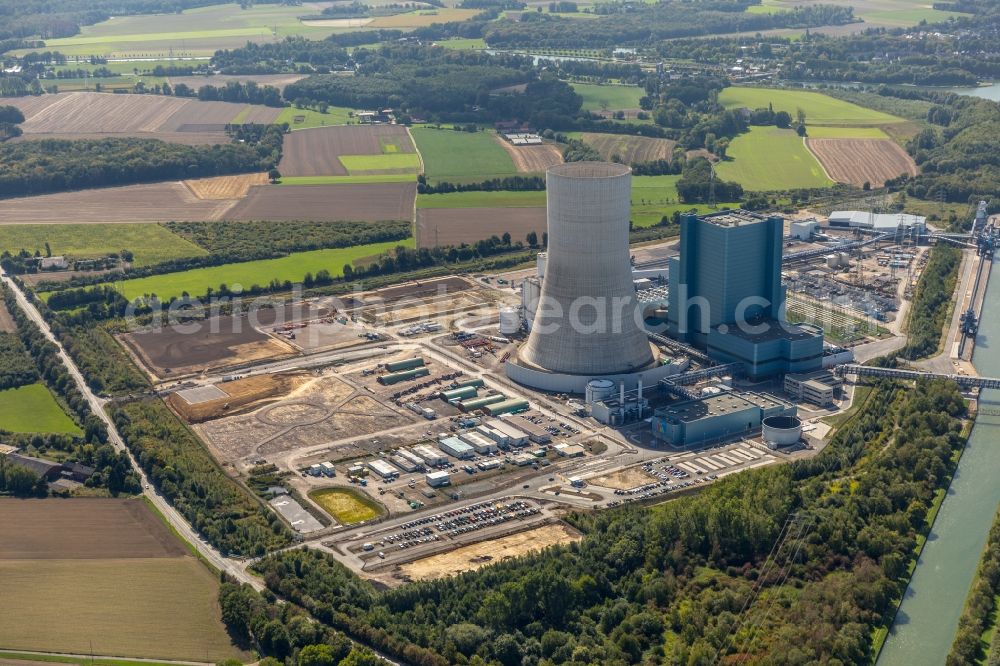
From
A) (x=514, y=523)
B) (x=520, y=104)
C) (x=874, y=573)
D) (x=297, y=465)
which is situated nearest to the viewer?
(x=874, y=573)

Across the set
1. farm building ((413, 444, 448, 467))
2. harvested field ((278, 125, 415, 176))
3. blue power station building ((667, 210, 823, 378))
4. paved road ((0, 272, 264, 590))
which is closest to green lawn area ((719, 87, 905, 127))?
harvested field ((278, 125, 415, 176))

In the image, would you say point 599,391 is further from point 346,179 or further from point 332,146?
point 332,146

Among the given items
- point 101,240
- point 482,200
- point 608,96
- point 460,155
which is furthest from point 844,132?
point 101,240

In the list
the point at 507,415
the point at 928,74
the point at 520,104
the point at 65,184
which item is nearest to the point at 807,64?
the point at 928,74

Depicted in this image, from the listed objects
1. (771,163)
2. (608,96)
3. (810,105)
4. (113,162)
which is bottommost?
(771,163)

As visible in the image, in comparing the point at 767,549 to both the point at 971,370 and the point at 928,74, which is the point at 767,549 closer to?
the point at 971,370
